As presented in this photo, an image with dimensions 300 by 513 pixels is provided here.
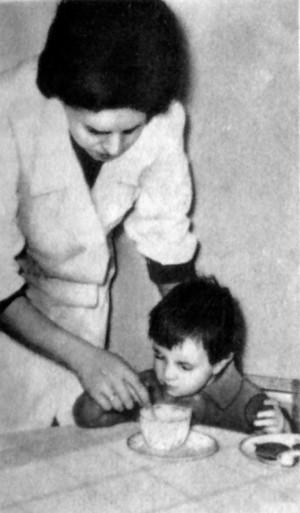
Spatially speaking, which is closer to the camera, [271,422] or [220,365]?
[271,422]

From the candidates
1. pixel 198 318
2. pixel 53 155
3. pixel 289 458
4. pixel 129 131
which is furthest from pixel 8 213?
pixel 289 458

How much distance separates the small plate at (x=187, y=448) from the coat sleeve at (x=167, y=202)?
0.47m

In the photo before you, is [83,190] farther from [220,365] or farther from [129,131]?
[220,365]

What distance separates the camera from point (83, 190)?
122cm

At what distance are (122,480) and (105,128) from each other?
0.51 metres

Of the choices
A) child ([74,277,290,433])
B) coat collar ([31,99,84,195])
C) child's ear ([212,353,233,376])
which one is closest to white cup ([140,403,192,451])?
child ([74,277,290,433])

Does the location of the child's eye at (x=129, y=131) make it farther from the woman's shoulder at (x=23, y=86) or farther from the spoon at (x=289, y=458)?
the spoon at (x=289, y=458)

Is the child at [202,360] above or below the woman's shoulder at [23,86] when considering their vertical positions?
below

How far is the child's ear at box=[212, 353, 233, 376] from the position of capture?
1.25 m

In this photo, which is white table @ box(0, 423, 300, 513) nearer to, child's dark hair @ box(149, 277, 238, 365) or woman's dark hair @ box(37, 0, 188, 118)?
child's dark hair @ box(149, 277, 238, 365)

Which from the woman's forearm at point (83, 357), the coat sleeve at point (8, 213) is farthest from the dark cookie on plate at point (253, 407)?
the coat sleeve at point (8, 213)

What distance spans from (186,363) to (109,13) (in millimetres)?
563

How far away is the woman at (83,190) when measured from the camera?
3.34 ft

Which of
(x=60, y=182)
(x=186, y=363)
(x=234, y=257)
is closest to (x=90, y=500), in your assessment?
(x=186, y=363)
